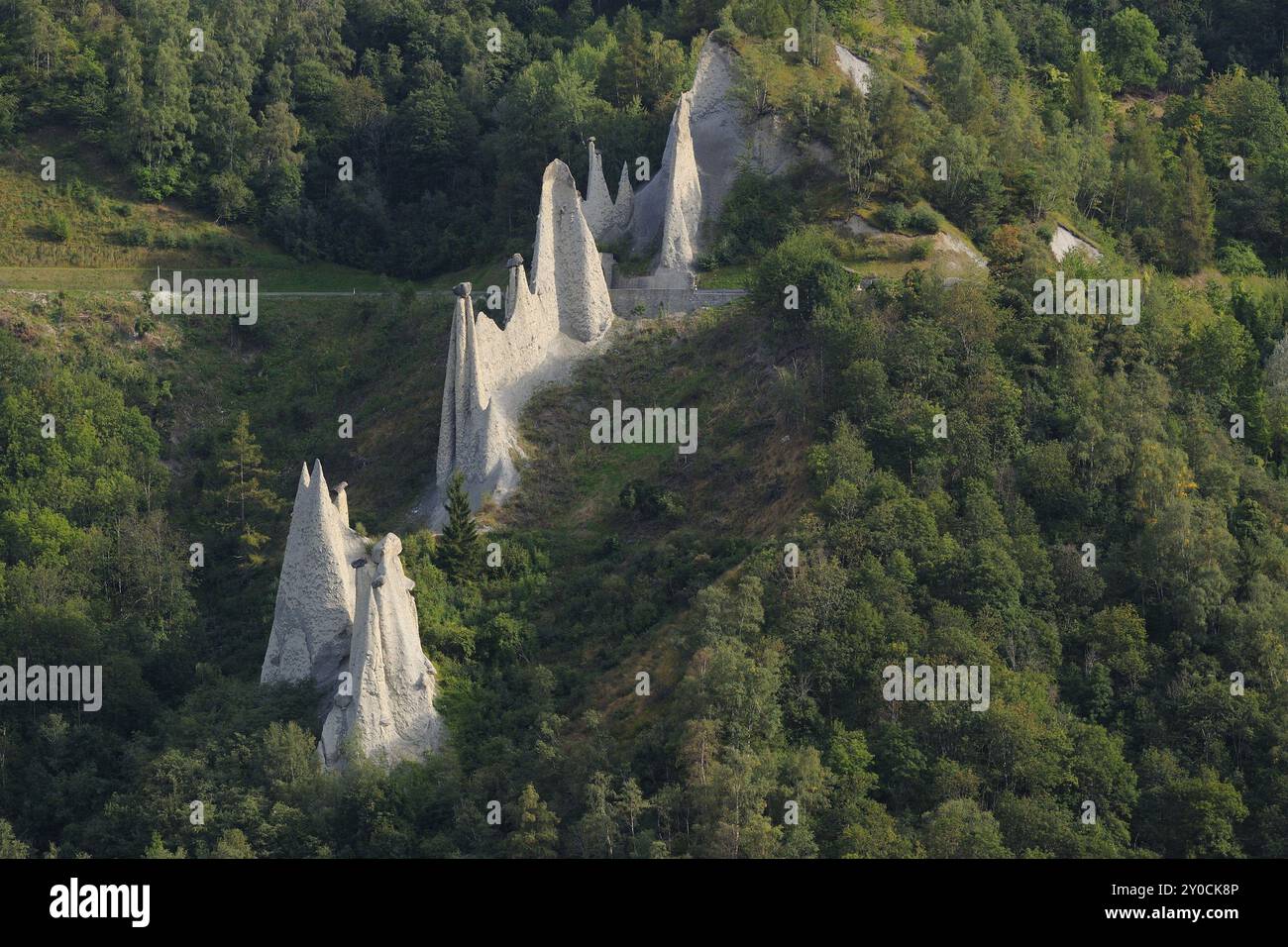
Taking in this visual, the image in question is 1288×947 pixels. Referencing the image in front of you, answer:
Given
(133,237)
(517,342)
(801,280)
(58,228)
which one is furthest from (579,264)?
(58,228)

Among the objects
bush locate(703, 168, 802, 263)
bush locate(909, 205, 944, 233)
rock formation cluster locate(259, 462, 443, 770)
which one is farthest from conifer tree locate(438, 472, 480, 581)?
bush locate(909, 205, 944, 233)

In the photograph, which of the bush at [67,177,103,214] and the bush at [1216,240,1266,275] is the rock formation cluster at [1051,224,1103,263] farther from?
the bush at [67,177,103,214]

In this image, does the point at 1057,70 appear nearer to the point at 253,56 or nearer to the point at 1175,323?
the point at 1175,323

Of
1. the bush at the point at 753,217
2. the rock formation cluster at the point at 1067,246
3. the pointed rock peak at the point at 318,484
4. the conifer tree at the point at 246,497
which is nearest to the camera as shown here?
the pointed rock peak at the point at 318,484

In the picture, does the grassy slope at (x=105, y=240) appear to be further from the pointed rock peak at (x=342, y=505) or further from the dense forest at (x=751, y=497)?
the pointed rock peak at (x=342, y=505)

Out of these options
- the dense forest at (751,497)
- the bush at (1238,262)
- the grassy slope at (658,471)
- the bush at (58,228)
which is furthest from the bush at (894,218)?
the bush at (58,228)

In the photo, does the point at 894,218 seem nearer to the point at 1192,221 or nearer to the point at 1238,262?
the point at 1192,221

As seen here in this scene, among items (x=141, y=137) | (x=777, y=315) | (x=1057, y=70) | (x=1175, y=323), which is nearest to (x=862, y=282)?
(x=777, y=315)
